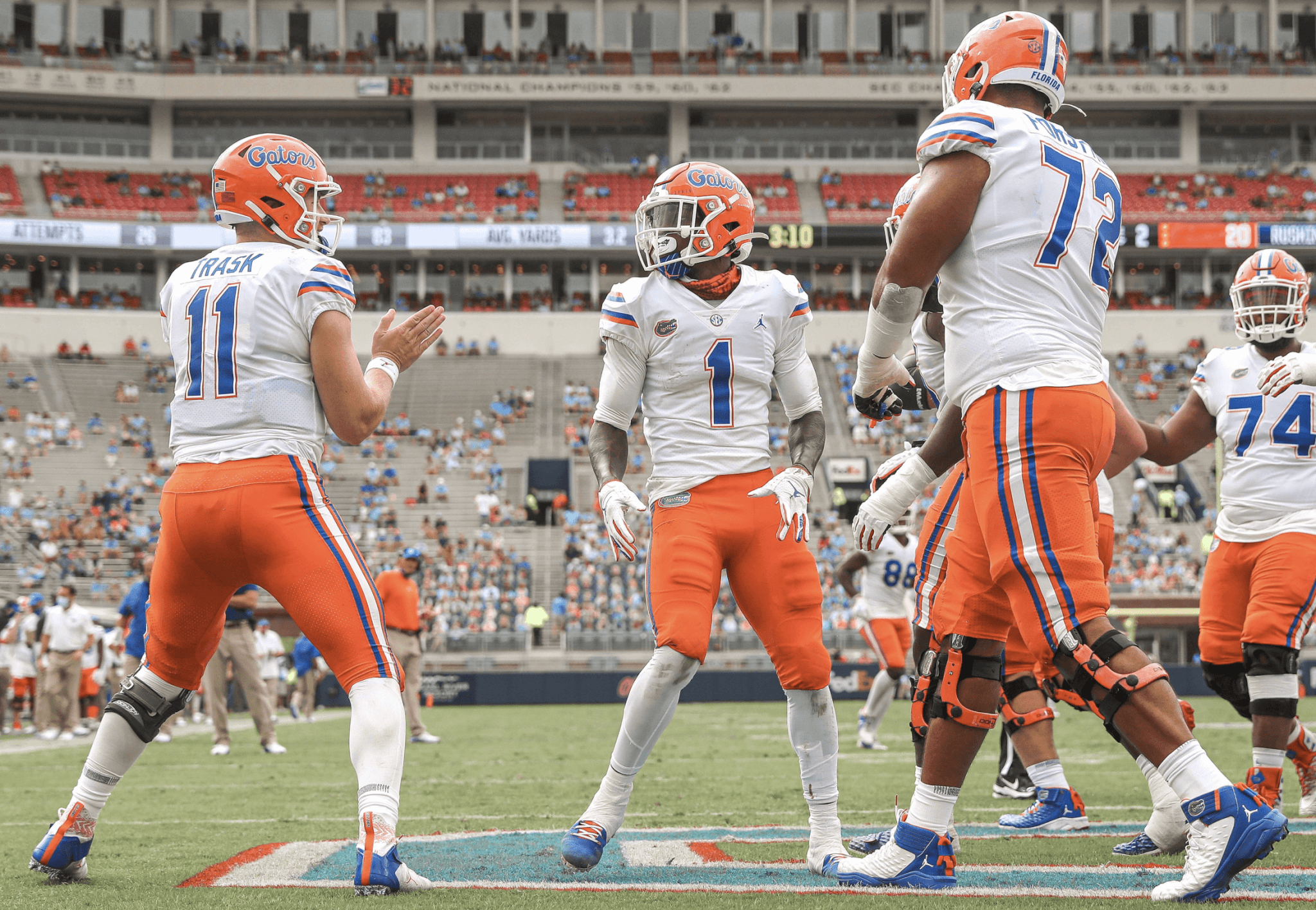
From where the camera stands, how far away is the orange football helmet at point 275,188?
4.42 m

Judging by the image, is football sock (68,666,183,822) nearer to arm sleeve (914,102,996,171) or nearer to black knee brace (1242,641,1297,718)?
arm sleeve (914,102,996,171)

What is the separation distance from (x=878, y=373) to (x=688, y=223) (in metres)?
1.26

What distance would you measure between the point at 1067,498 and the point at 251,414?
2.61 metres

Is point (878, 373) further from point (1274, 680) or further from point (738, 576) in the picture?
point (1274, 680)

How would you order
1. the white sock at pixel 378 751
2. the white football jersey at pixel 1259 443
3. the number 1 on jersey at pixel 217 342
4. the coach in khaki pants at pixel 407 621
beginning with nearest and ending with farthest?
the white sock at pixel 378 751
the number 1 on jersey at pixel 217 342
the white football jersey at pixel 1259 443
the coach in khaki pants at pixel 407 621

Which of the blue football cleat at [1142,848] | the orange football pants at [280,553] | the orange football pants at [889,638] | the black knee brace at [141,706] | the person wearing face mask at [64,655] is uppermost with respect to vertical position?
the orange football pants at [280,553]

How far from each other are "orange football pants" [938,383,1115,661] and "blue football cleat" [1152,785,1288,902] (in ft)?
1.89

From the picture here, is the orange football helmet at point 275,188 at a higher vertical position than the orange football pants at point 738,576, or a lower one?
higher

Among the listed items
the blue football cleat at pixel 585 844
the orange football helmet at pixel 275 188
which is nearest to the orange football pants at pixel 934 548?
the blue football cleat at pixel 585 844

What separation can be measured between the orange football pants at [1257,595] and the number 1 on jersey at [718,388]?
8.51 ft

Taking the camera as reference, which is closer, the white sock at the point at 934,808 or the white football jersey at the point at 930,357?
the white sock at the point at 934,808

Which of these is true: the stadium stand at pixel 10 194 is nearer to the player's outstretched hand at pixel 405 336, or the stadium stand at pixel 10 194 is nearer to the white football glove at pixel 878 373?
the player's outstretched hand at pixel 405 336

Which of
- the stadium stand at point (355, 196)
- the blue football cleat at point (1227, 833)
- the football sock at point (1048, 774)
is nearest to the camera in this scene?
the blue football cleat at point (1227, 833)

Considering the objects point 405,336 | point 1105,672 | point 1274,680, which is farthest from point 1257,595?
point 405,336
